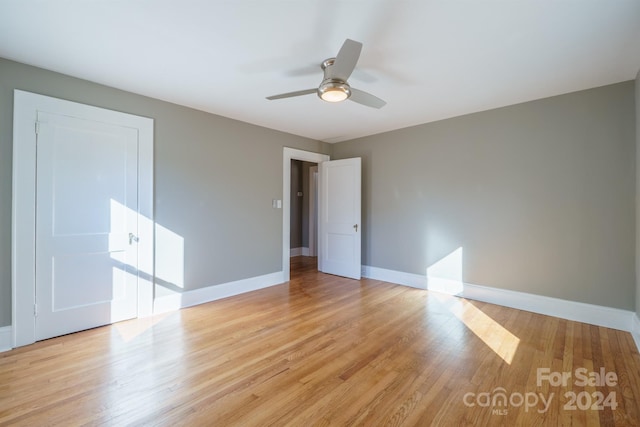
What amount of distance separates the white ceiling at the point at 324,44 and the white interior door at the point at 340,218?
179cm

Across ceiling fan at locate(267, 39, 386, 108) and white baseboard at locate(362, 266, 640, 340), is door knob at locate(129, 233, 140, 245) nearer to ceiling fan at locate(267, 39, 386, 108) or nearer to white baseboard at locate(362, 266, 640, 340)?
ceiling fan at locate(267, 39, 386, 108)

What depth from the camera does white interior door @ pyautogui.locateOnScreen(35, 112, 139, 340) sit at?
259 cm

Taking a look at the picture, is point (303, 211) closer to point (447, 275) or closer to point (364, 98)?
point (447, 275)

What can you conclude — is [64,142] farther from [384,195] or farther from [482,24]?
[384,195]

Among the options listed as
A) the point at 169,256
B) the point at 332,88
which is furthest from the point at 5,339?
the point at 332,88

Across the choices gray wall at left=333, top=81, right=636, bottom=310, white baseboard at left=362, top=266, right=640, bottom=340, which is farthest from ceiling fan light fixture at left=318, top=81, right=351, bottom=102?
white baseboard at left=362, top=266, right=640, bottom=340

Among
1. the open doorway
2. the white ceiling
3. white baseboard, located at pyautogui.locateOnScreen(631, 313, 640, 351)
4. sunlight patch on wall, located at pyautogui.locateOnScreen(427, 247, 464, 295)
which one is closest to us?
the white ceiling

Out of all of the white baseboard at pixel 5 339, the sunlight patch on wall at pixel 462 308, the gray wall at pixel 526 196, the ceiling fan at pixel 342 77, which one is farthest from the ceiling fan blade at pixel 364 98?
the white baseboard at pixel 5 339

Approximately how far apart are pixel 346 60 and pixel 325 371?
7.38 ft

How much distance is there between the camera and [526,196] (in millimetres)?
3391

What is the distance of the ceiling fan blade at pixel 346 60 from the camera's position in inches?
71.8

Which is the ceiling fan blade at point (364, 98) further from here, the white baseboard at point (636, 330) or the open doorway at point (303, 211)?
the open doorway at point (303, 211)

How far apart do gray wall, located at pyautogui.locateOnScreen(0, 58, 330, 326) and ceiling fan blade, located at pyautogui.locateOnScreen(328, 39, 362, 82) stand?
2.20 meters

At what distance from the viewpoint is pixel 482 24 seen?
1948mm
